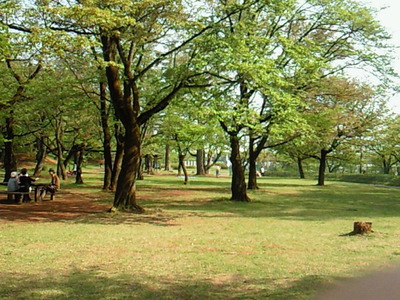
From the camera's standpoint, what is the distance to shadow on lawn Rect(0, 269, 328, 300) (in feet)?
17.1

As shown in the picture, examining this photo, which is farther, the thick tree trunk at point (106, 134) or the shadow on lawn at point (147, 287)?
the thick tree trunk at point (106, 134)

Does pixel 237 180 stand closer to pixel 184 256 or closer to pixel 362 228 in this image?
pixel 362 228

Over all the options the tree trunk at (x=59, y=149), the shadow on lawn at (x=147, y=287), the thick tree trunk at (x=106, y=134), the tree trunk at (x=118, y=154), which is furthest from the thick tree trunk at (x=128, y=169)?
the tree trunk at (x=59, y=149)

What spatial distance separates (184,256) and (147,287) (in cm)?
215

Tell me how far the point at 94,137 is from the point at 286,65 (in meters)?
17.0

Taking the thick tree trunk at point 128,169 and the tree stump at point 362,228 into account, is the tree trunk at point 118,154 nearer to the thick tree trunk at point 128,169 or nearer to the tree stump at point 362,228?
the thick tree trunk at point 128,169

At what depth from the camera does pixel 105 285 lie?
5.71 meters

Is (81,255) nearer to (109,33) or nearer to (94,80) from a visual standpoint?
(109,33)

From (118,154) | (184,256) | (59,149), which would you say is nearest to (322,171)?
(118,154)

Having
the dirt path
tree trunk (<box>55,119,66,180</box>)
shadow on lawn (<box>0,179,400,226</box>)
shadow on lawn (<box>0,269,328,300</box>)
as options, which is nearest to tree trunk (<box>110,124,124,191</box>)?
shadow on lawn (<box>0,179,400,226</box>)

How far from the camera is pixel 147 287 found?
563cm

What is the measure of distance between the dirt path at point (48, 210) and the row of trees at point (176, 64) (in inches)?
63.2

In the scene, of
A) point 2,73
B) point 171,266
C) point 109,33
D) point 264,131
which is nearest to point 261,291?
point 171,266

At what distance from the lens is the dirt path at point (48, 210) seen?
13214mm
